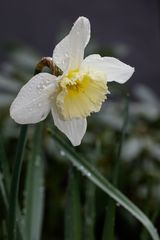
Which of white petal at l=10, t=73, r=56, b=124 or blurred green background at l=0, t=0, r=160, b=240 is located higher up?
white petal at l=10, t=73, r=56, b=124

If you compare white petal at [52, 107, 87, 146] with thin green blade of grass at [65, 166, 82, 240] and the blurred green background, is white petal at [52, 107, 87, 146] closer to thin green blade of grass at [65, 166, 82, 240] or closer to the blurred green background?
thin green blade of grass at [65, 166, 82, 240]

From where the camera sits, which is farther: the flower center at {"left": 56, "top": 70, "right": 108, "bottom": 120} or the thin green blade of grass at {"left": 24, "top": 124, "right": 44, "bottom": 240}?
the thin green blade of grass at {"left": 24, "top": 124, "right": 44, "bottom": 240}

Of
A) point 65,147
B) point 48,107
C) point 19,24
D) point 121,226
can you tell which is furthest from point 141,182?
point 19,24

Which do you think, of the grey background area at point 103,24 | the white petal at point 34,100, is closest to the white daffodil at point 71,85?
the white petal at point 34,100

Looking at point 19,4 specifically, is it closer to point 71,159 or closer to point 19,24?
point 19,24

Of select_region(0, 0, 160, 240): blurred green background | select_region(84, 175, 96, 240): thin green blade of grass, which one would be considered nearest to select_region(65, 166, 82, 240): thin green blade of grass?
select_region(84, 175, 96, 240): thin green blade of grass

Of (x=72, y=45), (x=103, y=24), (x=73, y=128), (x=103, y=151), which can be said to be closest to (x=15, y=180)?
(x=73, y=128)

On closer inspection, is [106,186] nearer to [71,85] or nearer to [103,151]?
[71,85]
